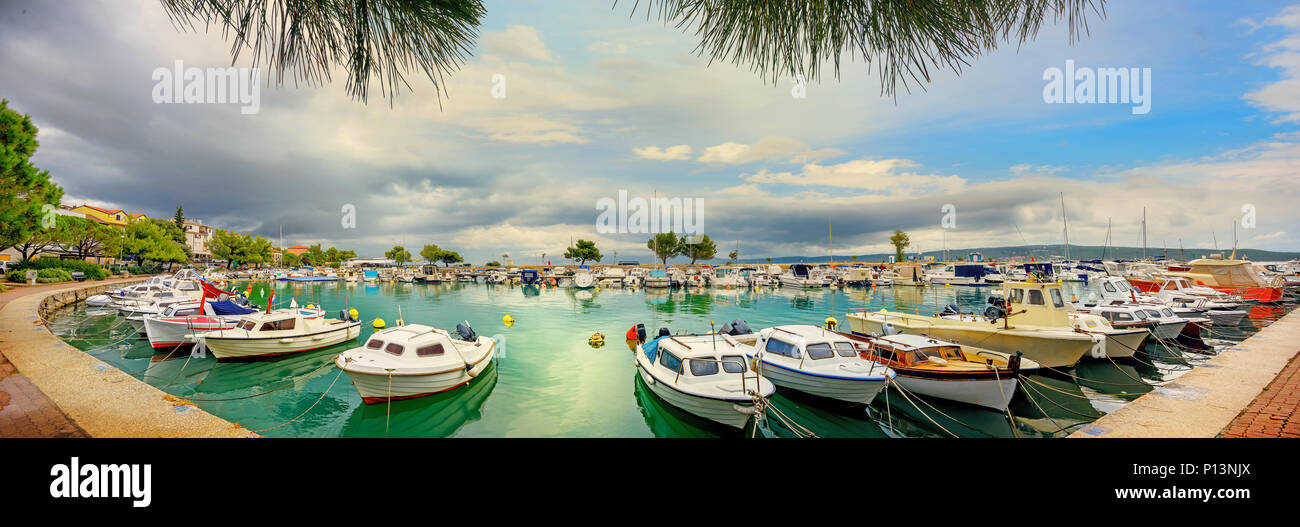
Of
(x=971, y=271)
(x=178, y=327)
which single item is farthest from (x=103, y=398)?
(x=971, y=271)

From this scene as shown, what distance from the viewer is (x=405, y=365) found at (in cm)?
1041

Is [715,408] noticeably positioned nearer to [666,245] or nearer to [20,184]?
[20,184]

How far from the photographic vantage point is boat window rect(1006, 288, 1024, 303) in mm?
14164

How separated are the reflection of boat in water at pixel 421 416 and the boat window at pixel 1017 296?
17.8 meters

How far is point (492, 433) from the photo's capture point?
9328 millimetres

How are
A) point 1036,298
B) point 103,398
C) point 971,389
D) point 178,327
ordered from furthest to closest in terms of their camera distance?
point 178,327, point 1036,298, point 971,389, point 103,398

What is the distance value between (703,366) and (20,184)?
3659 cm
